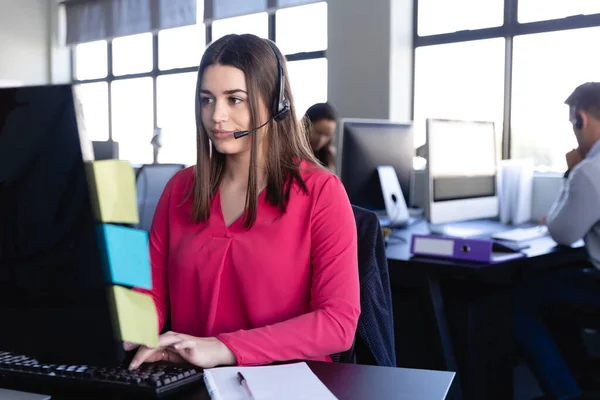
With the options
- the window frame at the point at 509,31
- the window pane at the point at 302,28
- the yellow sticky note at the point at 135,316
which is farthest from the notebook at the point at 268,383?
the window pane at the point at 302,28

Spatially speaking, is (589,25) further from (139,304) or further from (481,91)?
(139,304)

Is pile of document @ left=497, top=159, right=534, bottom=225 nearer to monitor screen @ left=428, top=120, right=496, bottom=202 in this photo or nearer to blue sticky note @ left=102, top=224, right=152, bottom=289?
monitor screen @ left=428, top=120, right=496, bottom=202

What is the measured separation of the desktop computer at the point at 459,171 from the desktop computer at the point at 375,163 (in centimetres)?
23

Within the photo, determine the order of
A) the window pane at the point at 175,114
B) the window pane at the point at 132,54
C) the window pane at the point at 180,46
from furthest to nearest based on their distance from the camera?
1. the window pane at the point at 132,54
2. the window pane at the point at 175,114
3. the window pane at the point at 180,46

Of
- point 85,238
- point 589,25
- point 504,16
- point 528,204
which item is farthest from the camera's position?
point 504,16

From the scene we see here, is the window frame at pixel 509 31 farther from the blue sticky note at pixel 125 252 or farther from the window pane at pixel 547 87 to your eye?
the blue sticky note at pixel 125 252

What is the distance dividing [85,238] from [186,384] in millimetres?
287

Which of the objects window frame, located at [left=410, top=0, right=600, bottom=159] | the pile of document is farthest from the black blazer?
window frame, located at [left=410, top=0, right=600, bottom=159]

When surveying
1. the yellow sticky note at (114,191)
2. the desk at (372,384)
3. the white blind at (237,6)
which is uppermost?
the white blind at (237,6)

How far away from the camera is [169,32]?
6.00 meters

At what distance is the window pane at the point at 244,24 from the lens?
202 inches

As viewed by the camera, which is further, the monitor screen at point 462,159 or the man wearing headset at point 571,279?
the monitor screen at point 462,159

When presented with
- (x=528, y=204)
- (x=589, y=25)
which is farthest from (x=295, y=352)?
(x=589, y=25)

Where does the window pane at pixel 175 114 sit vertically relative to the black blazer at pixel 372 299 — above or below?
above
